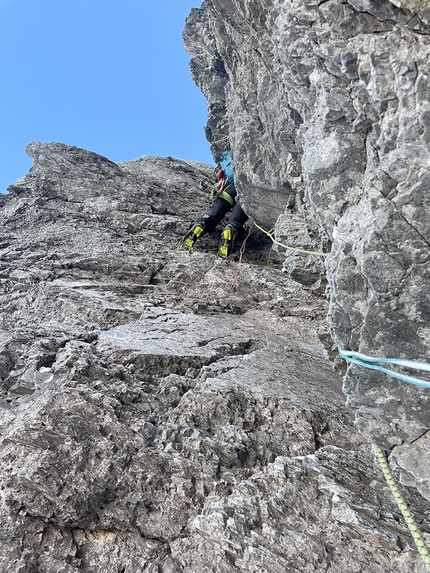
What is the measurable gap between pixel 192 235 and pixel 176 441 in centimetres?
765

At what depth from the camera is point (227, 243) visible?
11.0 meters

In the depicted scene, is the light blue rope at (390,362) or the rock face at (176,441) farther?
the rock face at (176,441)

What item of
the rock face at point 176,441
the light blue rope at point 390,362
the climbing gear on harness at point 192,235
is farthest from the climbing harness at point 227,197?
the light blue rope at point 390,362

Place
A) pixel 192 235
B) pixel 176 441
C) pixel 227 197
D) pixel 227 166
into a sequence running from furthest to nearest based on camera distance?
pixel 227 166 < pixel 227 197 < pixel 192 235 < pixel 176 441

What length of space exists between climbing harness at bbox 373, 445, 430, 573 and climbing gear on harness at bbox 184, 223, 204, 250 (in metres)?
8.37

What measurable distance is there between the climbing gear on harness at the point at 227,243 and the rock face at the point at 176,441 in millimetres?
2154

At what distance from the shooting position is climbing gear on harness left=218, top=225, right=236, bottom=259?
1086 centimetres

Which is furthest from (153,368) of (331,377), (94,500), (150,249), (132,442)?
(150,249)

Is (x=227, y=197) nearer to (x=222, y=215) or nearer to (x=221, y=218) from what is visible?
(x=222, y=215)

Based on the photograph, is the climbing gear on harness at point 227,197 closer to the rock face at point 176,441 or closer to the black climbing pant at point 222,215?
the black climbing pant at point 222,215

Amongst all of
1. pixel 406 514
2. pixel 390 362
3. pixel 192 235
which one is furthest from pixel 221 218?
pixel 406 514

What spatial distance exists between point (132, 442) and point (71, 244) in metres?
7.46

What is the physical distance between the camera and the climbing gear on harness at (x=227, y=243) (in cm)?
1086

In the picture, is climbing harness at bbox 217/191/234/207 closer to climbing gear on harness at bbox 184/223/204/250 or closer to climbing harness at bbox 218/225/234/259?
climbing harness at bbox 218/225/234/259
